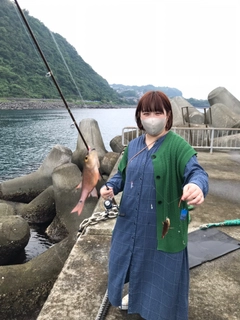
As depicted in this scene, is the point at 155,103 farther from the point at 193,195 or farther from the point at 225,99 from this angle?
the point at 225,99

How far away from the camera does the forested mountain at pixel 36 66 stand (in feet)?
15.2

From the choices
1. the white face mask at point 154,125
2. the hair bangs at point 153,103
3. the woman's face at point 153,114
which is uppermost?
the hair bangs at point 153,103

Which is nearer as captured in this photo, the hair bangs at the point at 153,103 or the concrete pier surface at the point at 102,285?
the hair bangs at the point at 153,103

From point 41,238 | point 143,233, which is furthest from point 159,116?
point 41,238

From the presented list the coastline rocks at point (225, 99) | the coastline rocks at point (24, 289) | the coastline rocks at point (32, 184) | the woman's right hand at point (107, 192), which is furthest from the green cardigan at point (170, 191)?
the coastline rocks at point (225, 99)

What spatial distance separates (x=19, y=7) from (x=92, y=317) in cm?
241

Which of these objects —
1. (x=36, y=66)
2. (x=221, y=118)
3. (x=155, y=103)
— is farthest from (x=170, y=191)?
(x=221, y=118)

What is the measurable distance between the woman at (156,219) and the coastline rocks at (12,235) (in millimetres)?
3482

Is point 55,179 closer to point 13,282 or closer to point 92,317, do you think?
point 13,282

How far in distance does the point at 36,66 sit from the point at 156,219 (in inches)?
430

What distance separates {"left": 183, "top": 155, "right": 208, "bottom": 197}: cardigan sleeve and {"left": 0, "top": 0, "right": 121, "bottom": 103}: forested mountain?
1.43 m

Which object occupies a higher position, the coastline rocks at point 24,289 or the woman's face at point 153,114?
the woman's face at point 153,114

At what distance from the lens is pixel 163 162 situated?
1.94 meters

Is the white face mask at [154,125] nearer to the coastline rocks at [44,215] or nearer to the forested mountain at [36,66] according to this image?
the forested mountain at [36,66]
